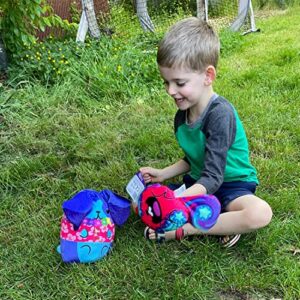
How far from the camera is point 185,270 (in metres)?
1.97

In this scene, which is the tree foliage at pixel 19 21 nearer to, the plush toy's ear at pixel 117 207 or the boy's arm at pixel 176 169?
the boy's arm at pixel 176 169

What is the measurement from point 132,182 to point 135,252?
367 millimetres

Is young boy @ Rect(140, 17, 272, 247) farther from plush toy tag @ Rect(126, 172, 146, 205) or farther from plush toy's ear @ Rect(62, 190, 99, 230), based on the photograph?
plush toy's ear @ Rect(62, 190, 99, 230)

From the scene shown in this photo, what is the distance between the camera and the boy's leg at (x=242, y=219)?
201cm

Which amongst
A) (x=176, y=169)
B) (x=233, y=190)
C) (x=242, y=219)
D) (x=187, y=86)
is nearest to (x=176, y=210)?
(x=242, y=219)

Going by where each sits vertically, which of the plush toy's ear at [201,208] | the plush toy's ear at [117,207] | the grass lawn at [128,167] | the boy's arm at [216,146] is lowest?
the grass lawn at [128,167]

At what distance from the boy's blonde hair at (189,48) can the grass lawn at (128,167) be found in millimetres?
828

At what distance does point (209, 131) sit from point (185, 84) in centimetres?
24

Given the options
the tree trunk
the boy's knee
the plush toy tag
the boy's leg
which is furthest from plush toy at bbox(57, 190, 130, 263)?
the tree trunk

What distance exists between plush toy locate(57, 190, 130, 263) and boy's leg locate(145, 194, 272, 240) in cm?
30

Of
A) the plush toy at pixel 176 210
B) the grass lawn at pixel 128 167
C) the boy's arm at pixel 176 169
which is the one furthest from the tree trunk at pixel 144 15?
the plush toy at pixel 176 210

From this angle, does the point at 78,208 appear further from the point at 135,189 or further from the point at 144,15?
the point at 144,15

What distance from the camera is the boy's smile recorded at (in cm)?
201

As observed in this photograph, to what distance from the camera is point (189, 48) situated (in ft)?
6.55
